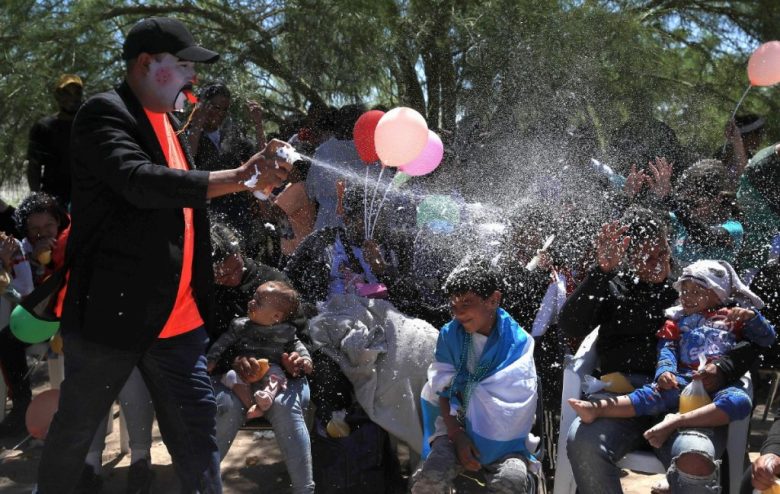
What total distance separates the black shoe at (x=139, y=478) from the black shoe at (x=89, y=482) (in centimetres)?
16

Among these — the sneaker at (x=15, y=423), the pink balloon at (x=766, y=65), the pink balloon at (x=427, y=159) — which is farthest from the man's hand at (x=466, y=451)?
the pink balloon at (x=766, y=65)

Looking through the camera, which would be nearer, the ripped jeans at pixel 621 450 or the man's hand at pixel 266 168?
the man's hand at pixel 266 168

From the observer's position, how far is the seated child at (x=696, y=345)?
3135mm

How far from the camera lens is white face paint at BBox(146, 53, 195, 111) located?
9.09 ft

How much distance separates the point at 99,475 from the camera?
405cm

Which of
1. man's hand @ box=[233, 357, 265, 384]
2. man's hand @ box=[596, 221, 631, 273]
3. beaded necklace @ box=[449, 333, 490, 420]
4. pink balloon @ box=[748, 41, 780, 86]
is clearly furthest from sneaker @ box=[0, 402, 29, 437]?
pink balloon @ box=[748, 41, 780, 86]

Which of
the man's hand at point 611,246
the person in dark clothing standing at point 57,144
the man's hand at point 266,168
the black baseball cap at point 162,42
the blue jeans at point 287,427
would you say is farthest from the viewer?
the person in dark clothing standing at point 57,144

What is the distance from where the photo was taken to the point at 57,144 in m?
5.61

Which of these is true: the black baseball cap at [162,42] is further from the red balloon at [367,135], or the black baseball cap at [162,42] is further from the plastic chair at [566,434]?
the red balloon at [367,135]

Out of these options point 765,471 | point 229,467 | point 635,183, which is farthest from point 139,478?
point 635,183

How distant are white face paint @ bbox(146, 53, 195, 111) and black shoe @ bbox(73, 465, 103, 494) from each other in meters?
2.08

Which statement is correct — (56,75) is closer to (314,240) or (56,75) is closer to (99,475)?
(314,240)

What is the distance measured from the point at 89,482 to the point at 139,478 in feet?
0.82

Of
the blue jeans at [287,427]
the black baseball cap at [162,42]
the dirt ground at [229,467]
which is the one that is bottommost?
the dirt ground at [229,467]
